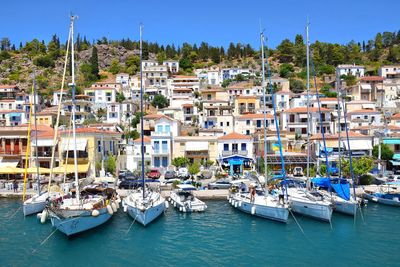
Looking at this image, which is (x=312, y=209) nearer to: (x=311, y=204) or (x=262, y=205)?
(x=311, y=204)

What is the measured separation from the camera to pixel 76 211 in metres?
24.6

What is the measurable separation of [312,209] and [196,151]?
2459 cm

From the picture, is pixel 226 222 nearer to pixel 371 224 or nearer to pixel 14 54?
pixel 371 224

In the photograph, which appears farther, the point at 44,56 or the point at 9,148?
the point at 44,56

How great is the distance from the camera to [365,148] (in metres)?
48.5

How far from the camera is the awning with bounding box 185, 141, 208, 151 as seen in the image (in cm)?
5075

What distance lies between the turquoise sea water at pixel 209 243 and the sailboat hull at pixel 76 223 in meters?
0.56

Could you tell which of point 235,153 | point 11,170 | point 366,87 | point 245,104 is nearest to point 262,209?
point 235,153

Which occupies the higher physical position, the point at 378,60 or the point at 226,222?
the point at 378,60

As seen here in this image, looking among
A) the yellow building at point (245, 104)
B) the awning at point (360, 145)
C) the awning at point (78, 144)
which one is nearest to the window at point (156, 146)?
the awning at point (78, 144)

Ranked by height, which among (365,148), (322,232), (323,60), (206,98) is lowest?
(322,232)

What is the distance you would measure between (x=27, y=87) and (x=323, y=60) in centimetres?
9317

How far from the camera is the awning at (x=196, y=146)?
167 feet

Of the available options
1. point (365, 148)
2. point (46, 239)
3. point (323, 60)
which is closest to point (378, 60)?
point (323, 60)
